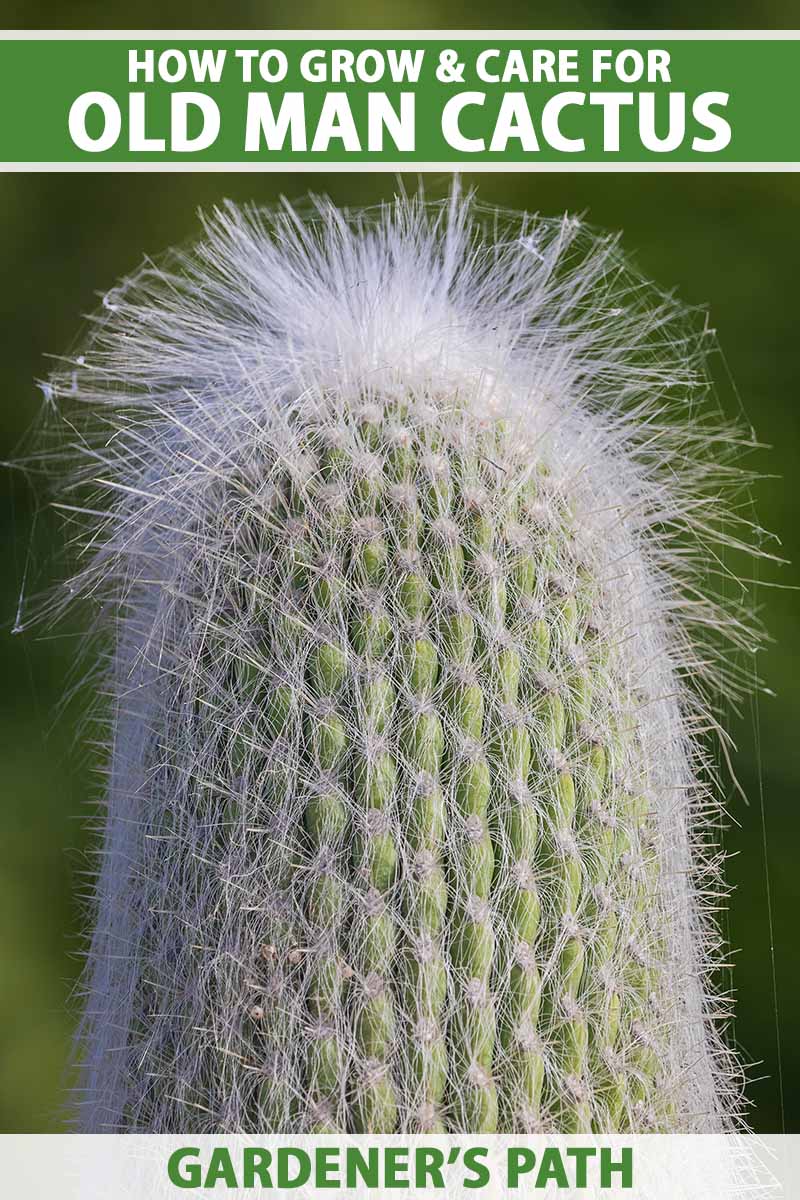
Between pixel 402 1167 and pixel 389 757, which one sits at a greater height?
pixel 389 757

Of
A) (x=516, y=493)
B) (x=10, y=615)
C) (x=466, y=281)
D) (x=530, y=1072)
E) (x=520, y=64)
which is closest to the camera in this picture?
(x=530, y=1072)

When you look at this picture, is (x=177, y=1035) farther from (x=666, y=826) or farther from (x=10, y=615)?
(x=10, y=615)

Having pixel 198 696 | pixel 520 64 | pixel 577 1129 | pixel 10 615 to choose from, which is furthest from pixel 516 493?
pixel 10 615

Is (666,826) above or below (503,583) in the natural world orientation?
below

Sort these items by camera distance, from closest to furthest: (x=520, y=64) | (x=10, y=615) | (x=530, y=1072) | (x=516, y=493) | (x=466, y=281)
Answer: (x=530, y=1072)
(x=516, y=493)
(x=466, y=281)
(x=520, y=64)
(x=10, y=615)

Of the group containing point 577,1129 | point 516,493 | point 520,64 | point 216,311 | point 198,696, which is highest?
point 520,64

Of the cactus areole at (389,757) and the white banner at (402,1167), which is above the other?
the cactus areole at (389,757)

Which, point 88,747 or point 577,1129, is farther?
point 88,747

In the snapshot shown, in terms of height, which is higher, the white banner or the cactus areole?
the cactus areole
